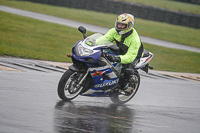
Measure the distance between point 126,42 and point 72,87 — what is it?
1.45m

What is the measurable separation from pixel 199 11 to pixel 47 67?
2512 centimetres

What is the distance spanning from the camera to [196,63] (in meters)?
14.5

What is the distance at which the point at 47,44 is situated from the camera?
13594 mm

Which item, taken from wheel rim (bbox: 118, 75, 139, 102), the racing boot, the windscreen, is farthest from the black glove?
wheel rim (bbox: 118, 75, 139, 102)

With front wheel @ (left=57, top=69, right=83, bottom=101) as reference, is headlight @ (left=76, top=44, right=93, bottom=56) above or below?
above

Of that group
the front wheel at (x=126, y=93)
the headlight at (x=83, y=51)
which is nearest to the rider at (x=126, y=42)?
the front wheel at (x=126, y=93)

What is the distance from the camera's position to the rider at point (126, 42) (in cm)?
635

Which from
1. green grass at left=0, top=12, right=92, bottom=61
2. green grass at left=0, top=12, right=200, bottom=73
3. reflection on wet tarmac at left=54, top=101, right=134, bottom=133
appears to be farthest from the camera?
green grass at left=0, top=12, right=200, bottom=73

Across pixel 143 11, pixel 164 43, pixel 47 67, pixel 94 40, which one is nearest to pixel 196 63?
pixel 164 43

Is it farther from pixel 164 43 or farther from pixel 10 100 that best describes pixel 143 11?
pixel 10 100

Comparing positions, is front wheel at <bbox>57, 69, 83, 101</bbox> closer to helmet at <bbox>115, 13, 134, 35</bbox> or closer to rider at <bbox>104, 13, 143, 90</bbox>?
rider at <bbox>104, 13, 143, 90</bbox>

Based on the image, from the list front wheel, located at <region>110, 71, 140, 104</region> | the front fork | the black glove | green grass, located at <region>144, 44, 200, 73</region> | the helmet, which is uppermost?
the helmet

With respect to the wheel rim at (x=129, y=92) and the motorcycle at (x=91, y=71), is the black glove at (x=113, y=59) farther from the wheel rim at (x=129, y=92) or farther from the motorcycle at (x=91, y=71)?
the wheel rim at (x=129, y=92)

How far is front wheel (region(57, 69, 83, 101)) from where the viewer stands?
5.94m
